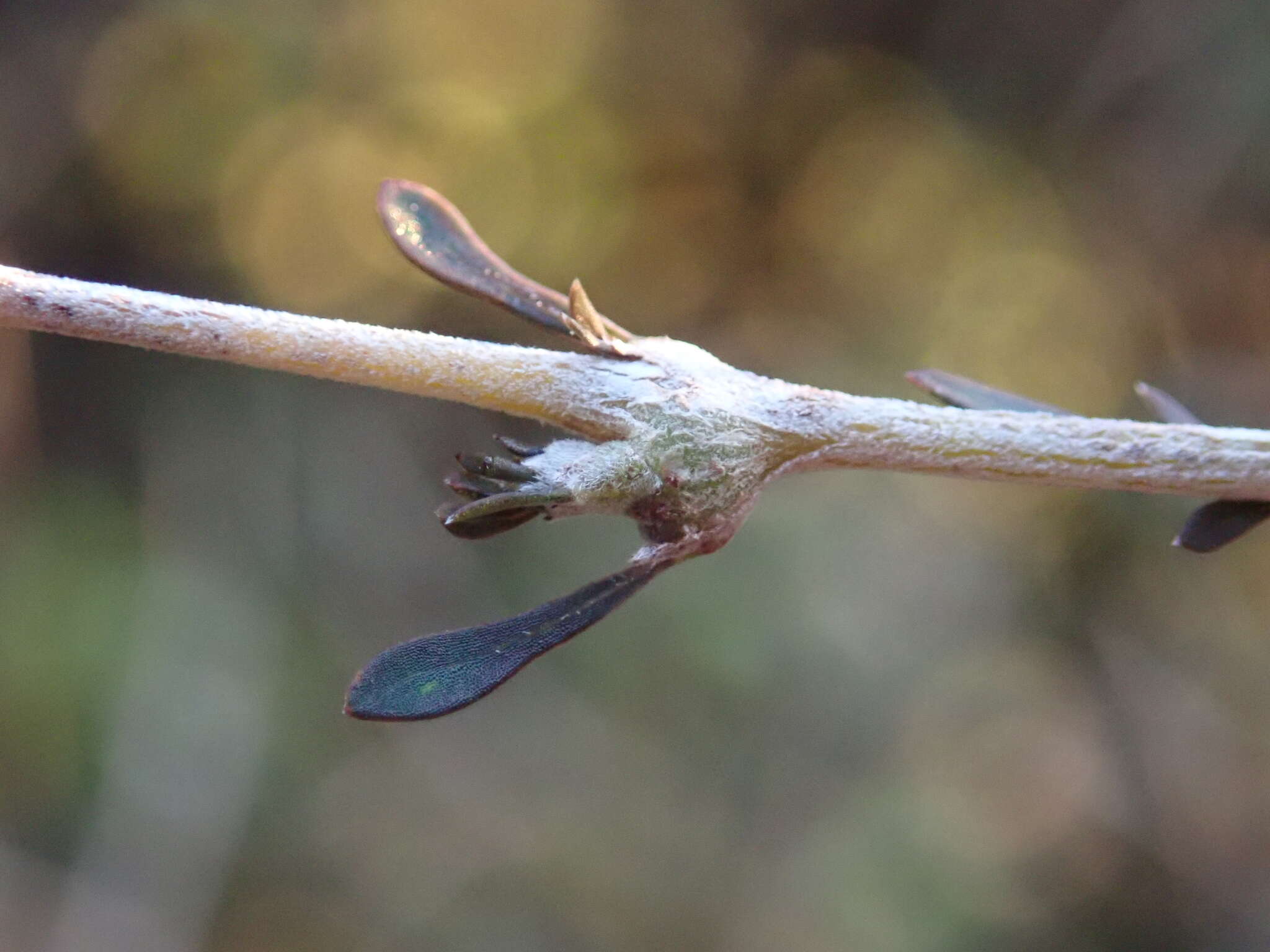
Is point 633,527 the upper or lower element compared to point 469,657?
upper

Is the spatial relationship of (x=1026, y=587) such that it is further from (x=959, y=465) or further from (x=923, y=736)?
(x=959, y=465)

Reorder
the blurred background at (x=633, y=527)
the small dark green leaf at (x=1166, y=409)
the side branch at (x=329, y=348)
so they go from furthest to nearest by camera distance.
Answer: the blurred background at (x=633, y=527)
the small dark green leaf at (x=1166, y=409)
the side branch at (x=329, y=348)

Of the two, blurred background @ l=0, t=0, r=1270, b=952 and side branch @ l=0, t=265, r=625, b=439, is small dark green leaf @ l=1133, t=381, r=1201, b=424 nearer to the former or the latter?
side branch @ l=0, t=265, r=625, b=439

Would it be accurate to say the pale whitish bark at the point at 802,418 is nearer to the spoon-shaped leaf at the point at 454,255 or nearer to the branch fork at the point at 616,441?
the branch fork at the point at 616,441

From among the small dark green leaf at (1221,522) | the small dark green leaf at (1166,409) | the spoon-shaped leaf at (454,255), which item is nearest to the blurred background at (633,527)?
the spoon-shaped leaf at (454,255)

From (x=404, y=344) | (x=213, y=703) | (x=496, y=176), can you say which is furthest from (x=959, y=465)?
Answer: (x=213, y=703)

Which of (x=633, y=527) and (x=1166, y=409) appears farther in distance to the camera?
(x=633, y=527)

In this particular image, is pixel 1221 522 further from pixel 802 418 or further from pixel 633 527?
pixel 633 527

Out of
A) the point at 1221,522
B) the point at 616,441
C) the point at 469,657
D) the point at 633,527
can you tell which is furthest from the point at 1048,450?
the point at 633,527
